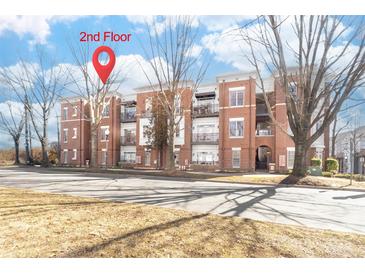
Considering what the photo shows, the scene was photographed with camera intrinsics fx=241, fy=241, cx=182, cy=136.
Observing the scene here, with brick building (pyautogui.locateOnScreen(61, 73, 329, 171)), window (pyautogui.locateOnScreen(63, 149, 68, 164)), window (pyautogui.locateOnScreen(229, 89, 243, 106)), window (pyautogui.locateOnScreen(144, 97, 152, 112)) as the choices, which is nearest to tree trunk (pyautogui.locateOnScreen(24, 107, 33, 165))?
window (pyautogui.locateOnScreen(63, 149, 68, 164))

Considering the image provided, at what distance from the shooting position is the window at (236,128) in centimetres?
2272

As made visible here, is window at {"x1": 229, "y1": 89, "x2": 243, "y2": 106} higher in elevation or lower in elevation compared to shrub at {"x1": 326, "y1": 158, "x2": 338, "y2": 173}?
higher

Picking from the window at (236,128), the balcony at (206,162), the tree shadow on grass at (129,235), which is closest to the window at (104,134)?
the balcony at (206,162)

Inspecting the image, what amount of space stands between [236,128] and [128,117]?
44.6 feet

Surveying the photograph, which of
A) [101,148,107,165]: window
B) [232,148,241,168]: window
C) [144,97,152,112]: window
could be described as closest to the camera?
[232,148,241,168]: window

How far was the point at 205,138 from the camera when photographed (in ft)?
80.2

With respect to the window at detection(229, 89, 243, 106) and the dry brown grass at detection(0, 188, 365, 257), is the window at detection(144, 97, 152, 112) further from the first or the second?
the dry brown grass at detection(0, 188, 365, 257)

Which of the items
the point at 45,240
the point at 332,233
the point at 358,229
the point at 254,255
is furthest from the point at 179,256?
the point at 358,229

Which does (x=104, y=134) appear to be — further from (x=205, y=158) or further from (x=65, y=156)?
(x=205, y=158)

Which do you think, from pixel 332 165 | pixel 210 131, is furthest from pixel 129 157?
pixel 332 165

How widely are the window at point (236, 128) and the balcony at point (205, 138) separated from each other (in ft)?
5.22

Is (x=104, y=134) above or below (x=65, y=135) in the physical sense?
above

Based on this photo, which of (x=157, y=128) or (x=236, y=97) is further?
(x=157, y=128)

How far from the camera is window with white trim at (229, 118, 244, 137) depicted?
2269 cm
